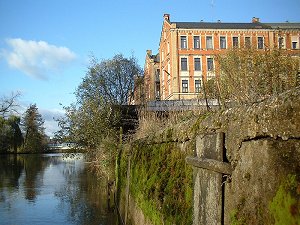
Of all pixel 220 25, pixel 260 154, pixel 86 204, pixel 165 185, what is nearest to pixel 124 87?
pixel 220 25

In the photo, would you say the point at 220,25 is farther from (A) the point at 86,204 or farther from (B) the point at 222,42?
(A) the point at 86,204

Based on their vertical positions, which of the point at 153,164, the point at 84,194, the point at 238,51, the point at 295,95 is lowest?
the point at 84,194

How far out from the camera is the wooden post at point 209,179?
3242mm

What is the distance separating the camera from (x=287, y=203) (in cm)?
217

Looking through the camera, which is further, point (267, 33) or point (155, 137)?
point (267, 33)

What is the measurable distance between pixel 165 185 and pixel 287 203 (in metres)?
3.66

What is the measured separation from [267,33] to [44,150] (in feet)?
222

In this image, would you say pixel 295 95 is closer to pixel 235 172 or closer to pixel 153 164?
pixel 235 172

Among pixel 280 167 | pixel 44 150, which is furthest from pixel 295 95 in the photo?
pixel 44 150

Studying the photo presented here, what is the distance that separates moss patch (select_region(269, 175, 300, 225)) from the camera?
2080mm

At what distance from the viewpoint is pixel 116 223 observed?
41.0 ft

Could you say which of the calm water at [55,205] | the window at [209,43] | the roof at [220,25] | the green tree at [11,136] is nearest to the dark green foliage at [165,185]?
the calm water at [55,205]

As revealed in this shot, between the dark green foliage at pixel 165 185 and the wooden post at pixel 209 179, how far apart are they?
19.9 inches

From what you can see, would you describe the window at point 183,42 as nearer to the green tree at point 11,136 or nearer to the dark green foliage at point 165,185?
the green tree at point 11,136
